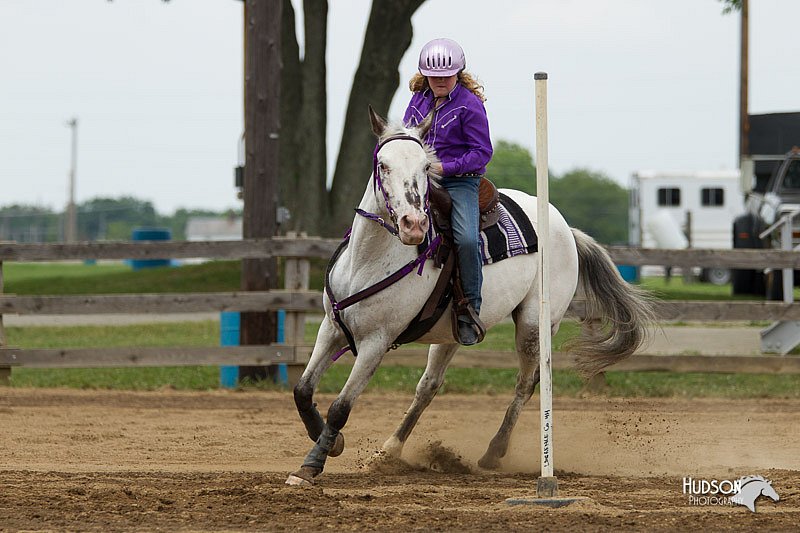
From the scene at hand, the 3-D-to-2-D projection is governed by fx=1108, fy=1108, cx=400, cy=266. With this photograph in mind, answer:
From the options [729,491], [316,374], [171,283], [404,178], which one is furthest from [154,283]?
[729,491]

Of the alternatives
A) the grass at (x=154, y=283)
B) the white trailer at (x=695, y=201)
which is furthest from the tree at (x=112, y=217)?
the grass at (x=154, y=283)

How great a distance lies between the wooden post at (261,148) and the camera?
40.3 feet

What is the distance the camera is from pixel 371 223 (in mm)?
6699

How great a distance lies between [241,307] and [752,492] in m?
6.91

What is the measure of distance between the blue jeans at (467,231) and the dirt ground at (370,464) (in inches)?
49.0

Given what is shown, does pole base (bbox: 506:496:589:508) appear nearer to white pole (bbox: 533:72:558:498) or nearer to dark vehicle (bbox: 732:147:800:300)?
white pole (bbox: 533:72:558:498)

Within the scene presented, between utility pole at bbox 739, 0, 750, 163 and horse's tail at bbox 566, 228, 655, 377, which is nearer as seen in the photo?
horse's tail at bbox 566, 228, 655, 377

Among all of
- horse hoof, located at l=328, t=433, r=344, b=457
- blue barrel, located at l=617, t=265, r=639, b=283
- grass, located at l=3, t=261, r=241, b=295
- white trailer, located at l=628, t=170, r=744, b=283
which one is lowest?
horse hoof, located at l=328, t=433, r=344, b=457

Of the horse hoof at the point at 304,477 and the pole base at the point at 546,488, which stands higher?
the pole base at the point at 546,488

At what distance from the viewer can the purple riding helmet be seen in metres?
6.95

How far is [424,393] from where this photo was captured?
7992 millimetres

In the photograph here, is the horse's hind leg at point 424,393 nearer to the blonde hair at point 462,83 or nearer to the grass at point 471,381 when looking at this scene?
the blonde hair at point 462,83

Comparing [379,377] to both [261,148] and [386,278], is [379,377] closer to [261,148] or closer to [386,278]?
[261,148]

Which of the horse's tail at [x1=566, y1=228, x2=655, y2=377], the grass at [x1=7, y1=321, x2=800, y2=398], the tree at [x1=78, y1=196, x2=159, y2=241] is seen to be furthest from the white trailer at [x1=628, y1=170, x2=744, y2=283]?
the tree at [x1=78, y1=196, x2=159, y2=241]
